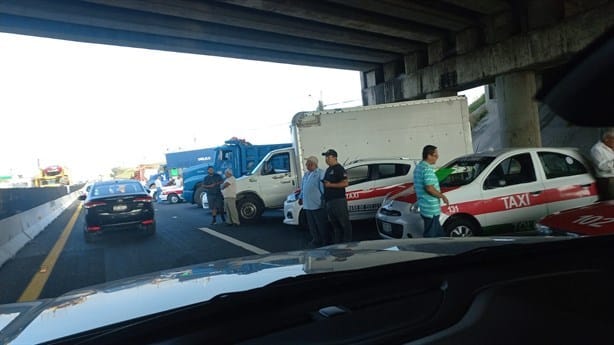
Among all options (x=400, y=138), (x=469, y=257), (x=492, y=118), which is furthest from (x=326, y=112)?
(x=492, y=118)

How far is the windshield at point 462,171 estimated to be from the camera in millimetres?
7863

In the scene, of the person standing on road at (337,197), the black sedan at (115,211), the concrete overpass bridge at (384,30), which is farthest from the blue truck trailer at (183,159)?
the person standing on road at (337,197)

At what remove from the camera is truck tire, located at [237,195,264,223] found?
14.2 meters

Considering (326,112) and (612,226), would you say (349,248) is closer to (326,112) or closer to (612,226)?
(612,226)

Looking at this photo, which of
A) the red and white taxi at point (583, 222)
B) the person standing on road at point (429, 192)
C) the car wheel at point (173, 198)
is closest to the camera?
the red and white taxi at point (583, 222)

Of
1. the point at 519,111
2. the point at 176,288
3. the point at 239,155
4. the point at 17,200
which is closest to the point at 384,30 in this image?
the point at 519,111

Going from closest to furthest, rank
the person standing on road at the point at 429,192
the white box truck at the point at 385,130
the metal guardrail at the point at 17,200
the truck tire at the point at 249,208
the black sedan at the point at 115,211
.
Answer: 1. the person standing on road at the point at 429,192
2. the black sedan at the point at 115,211
3. the white box truck at the point at 385,130
4. the metal guardrail at the point at 17,200
5. the truck tire at the point at 249,208

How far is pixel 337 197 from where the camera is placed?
828cm

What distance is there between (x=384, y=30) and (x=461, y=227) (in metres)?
9.36

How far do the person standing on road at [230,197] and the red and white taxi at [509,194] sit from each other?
6513 millimetres

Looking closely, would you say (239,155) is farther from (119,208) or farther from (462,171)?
(462,171)

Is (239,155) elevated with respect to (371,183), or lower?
elevated

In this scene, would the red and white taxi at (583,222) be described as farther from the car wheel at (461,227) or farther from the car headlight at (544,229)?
the car wheel at (461,227)

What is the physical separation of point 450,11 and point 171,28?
8241 millimetres
